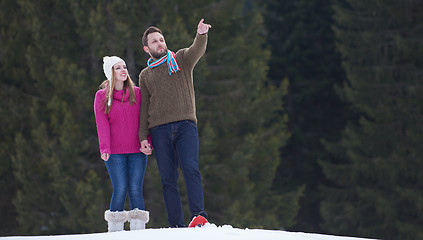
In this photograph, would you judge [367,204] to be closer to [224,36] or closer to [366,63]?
[366,63]

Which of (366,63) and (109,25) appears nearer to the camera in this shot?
(109,25)

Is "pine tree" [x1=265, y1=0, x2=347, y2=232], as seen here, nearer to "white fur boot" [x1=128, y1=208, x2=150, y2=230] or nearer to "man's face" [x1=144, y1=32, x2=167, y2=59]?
"white fur boot" [x1=128, y1=208, x2=150, y2=230]

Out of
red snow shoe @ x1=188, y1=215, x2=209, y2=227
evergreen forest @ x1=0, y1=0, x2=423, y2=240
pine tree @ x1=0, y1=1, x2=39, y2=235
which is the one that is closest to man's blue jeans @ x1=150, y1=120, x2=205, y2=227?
red snow shoe @ x1=188, y1=215, x2=209, y2=227

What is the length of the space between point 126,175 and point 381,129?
1559cm

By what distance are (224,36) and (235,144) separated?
2908 millimetres

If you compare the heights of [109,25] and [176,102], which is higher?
[109,25]

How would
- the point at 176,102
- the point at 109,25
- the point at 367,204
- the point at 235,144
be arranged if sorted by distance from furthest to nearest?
1. the point at 367,204
2. the point at 235,144
3. the point at 109,25
4. the point at 176,102

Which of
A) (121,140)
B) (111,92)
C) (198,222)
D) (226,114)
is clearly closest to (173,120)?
(121,140)

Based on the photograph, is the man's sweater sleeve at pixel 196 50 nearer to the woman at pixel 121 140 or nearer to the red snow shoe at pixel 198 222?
the woman at pixel 121 140

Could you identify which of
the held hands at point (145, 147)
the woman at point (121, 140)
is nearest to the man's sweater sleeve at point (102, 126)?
the woman at point (121, 140)

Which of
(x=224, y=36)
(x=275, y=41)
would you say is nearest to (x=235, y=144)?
(x=224, y=36)

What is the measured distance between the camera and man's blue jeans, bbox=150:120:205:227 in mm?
5273

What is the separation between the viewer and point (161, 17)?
15.4 m

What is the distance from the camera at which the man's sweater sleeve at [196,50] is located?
5.30 meters
